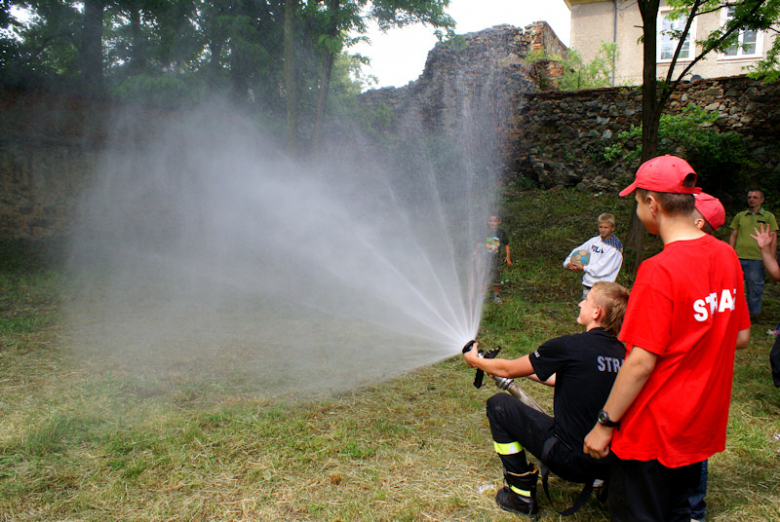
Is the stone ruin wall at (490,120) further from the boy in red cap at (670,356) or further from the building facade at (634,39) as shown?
the boy in red cap at (670,356)

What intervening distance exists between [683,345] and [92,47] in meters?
12.9

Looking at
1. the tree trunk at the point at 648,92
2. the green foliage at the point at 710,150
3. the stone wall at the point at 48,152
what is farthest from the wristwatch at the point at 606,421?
the stone wall at the point at 48,152

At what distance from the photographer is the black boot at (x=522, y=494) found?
286cm

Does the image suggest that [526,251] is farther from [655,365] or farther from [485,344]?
[655,365]

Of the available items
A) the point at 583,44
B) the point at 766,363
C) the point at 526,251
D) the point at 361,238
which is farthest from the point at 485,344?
the point at 583,44

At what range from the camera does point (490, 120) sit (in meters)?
16.3

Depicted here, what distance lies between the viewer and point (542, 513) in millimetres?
2932

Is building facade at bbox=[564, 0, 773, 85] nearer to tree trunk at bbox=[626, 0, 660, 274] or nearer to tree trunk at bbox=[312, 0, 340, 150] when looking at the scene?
tree trunk at bbox=[626, 0, 660, 274]

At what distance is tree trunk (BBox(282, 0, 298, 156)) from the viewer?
1010 cm

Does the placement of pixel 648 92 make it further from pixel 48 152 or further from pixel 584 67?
pixel 48 152

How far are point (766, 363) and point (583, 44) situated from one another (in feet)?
58.5

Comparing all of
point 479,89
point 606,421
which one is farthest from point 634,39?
point 606,421

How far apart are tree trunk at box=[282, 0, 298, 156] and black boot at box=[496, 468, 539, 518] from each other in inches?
341

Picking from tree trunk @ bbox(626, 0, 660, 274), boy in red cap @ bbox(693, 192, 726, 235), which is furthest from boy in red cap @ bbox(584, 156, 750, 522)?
tree trunk @ bbox(626, 0, 660, 274)
